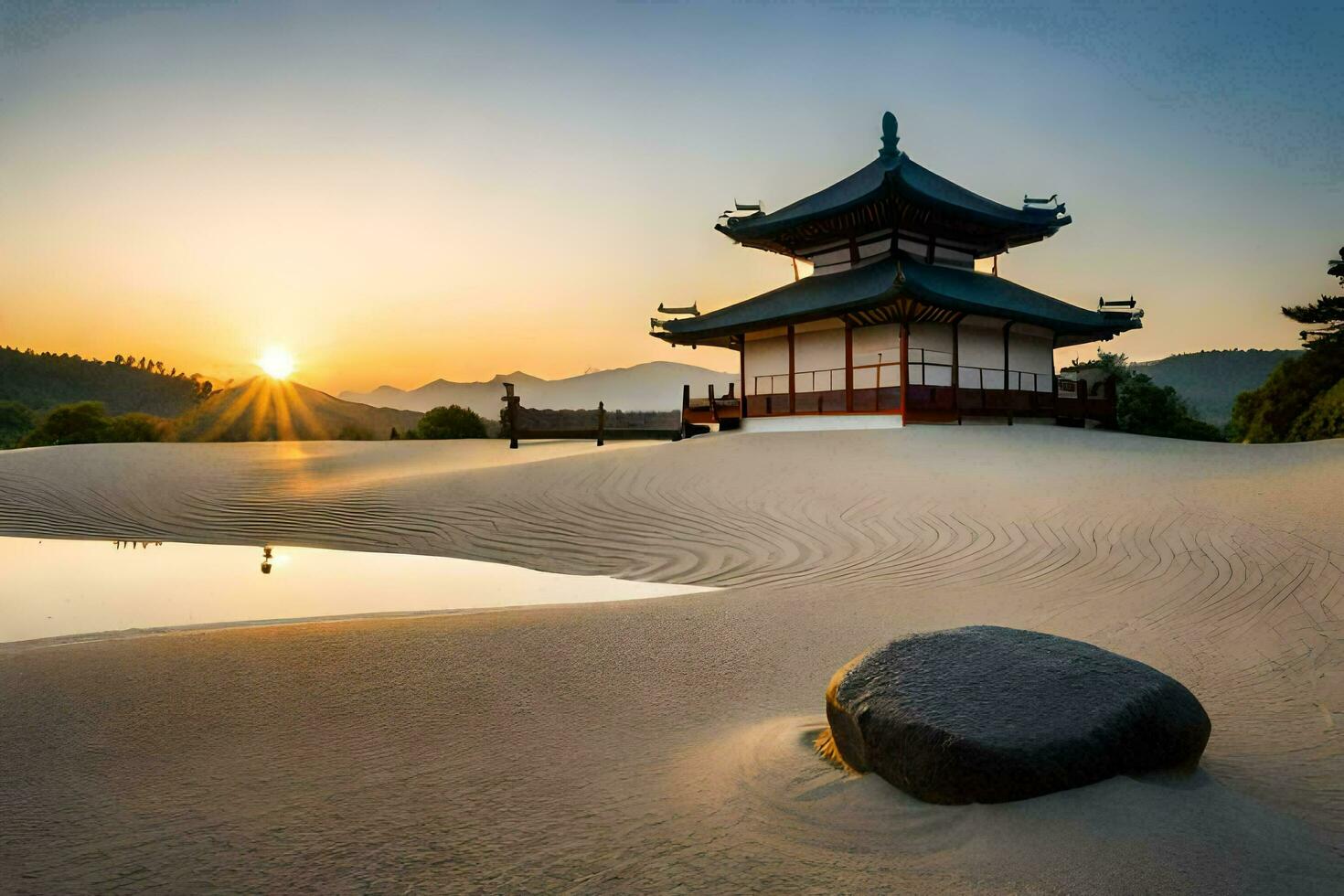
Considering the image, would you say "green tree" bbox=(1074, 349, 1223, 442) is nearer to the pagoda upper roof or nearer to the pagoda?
the pagoda

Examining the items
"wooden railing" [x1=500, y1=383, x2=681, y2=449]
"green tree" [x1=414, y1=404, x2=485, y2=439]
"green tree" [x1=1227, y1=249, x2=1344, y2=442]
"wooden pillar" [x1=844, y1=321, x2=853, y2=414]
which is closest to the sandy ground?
"wooden pillar" [x1=844, y1=321, x2=853, y2=414]

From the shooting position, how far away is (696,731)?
3947 millimetres

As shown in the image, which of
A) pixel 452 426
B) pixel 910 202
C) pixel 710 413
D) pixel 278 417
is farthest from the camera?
pixel 278 417

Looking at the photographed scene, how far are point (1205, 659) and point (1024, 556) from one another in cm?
354

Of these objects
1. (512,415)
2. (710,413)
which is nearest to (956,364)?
(710,413)

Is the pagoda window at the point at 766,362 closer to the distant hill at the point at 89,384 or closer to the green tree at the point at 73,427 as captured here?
the green tree at the point at 73,427

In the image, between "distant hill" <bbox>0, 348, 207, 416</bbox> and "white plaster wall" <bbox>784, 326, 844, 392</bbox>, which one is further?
"distant hill" <bbox>0, 348, 207, 416</bbox>

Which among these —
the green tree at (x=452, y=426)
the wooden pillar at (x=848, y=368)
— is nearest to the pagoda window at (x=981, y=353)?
the wooden pillar at (x=848, y=368)

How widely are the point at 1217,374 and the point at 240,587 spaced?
136492mm

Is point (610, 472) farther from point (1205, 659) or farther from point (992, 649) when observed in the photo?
point (992, 649)

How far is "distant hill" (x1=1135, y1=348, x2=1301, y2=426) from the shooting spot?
106m

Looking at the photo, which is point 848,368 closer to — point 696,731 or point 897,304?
point 897,304

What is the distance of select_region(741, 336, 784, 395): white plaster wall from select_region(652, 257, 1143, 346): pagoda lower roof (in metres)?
1.05

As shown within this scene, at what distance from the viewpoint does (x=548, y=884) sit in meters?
2.46
